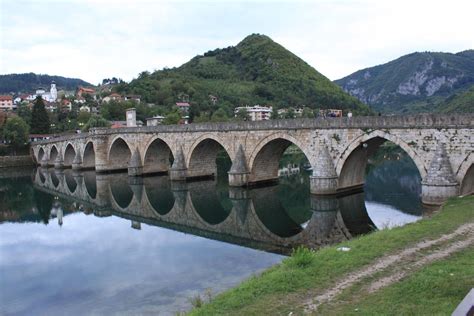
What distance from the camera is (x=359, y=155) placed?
90.2 ft

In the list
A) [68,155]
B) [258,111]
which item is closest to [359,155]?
[68,155]

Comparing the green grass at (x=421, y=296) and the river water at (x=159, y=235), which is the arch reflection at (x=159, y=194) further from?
the green grass at (x=421, y=296)

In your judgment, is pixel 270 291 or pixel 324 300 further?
pixel 270 291

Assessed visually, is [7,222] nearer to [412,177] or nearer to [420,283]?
[420,283]

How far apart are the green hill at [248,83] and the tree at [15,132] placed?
99.8ft

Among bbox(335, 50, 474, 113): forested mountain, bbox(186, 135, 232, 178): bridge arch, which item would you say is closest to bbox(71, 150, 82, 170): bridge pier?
bbox(186, 135, 232, 178): bridge arch

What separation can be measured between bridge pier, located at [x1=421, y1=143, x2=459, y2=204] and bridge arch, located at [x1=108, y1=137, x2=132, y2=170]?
113 ft

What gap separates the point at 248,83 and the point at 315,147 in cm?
10408

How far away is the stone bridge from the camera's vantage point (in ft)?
70.7

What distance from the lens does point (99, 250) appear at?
1994 cm

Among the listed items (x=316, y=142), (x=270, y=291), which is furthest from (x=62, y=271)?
(x=316, y=142)

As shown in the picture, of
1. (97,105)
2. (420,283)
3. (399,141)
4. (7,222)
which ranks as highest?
(97,105)

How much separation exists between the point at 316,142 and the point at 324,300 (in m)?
19.9

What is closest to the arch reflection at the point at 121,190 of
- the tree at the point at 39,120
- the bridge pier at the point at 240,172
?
the bridge pier at the point at 240,172
